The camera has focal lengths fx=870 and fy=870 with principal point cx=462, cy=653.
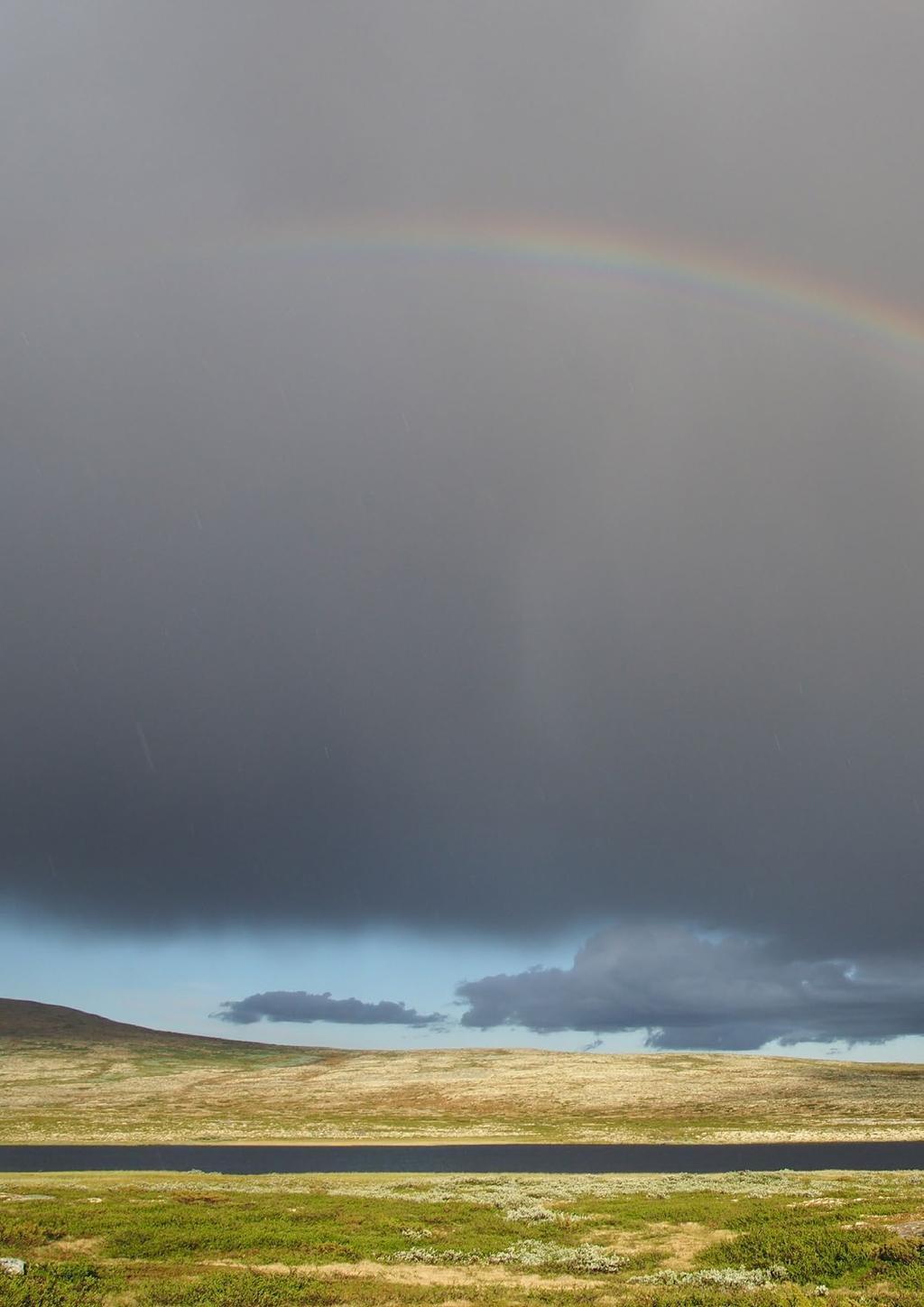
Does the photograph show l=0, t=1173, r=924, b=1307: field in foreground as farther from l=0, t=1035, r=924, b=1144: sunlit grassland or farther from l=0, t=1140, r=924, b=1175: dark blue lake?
l=0, t=1035, r=924, b=1144: sunlit grassland

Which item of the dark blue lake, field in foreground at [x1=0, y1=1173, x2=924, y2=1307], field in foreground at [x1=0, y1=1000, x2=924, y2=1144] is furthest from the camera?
field in foreground at [x1=0, y1=1000, x2=924, y2=1144]

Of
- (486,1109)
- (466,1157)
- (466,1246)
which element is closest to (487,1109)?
(486,1109)

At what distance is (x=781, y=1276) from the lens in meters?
29.5

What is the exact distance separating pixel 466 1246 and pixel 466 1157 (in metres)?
66.0

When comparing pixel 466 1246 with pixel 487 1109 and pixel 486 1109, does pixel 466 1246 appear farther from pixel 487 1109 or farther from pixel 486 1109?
pixel 486 1109

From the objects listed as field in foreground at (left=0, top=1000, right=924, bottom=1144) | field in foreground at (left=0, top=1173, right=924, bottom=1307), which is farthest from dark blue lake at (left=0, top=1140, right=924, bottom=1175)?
field in foreground at (left=0, top=1173, right=924, bottom=1307)

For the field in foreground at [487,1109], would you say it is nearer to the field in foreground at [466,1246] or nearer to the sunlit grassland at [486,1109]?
the sunlit grassland at [486,1109]

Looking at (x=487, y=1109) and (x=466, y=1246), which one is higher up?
(x=466, y=1246)

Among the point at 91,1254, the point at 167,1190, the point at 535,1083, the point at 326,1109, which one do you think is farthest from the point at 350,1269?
the point at 535,1083

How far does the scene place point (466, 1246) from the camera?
36625 millimetres

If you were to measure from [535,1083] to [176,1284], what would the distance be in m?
175

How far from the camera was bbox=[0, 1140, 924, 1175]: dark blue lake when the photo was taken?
8181 centimetres

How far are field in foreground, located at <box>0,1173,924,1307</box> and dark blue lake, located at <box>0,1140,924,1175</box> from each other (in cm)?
3006

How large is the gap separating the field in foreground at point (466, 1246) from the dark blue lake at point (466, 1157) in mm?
30058
